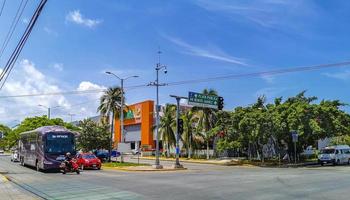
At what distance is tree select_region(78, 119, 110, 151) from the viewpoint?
5372 cm

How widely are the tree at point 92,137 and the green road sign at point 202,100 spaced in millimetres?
16789

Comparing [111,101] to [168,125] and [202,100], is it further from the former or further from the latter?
[202,100]

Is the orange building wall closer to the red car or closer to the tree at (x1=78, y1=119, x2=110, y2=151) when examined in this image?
the tree at (x1=78, y1=119, x2=110, y2=151)

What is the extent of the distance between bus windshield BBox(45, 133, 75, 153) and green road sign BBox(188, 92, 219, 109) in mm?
11737

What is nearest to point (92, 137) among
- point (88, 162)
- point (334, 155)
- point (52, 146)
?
point (88, 162)

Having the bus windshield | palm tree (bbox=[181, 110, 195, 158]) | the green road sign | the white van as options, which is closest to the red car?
the bus windshield

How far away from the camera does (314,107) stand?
45.0 meters

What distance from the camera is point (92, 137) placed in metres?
53.8

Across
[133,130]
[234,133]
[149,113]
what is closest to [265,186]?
[234,133]

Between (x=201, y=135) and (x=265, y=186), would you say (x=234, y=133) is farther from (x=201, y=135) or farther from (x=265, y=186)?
(x=265, y=186)

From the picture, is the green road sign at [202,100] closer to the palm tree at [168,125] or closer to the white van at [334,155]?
the white van at [334,155]

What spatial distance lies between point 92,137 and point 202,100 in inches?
686

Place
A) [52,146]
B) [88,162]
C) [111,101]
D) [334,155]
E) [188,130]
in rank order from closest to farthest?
[52,146] → [88,162] → [334,155] → [188,130] → [111,101]

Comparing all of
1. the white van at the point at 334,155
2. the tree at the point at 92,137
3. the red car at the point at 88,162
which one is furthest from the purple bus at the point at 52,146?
the white van at the point at 334,155
